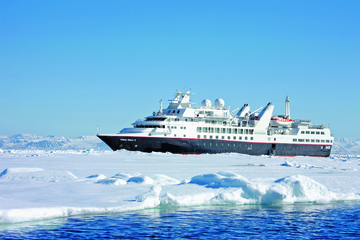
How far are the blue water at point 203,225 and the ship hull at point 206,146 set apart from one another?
32.9 m

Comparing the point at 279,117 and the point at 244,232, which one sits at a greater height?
the point at 279,117

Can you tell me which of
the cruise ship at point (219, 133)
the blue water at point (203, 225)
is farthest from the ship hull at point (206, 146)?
the blue water at point (203, 225)

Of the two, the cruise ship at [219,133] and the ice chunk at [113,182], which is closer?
the ice chunk at [113,182]

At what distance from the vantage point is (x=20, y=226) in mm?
9453

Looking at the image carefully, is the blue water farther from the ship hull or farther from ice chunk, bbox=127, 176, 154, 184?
the ship hull

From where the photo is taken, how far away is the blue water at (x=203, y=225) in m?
8.84

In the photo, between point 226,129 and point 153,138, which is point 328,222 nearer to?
point 153,138

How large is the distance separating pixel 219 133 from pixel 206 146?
8.65 feet

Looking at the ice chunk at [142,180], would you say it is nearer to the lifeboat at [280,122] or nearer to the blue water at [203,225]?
the blue water at [203,225]

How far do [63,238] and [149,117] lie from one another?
40.2 m

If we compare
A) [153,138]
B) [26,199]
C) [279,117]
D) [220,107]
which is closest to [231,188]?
[26,199]

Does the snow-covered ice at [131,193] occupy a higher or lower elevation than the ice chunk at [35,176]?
lower

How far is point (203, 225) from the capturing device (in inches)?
386

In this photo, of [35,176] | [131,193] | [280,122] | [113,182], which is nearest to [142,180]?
[113,182]
